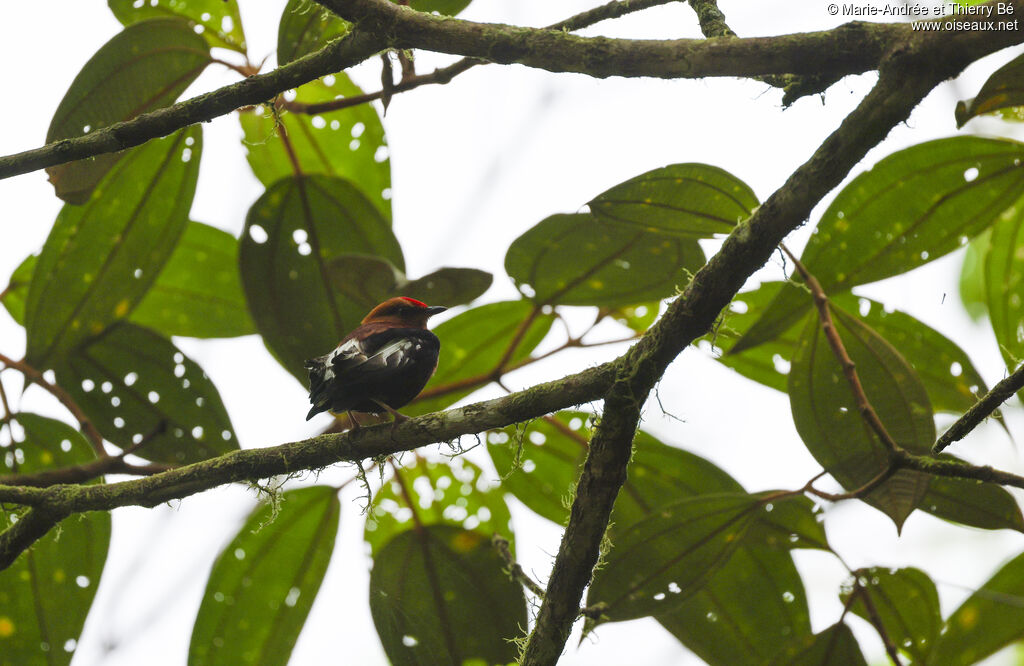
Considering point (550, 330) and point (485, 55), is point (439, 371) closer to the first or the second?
point (550, 330)

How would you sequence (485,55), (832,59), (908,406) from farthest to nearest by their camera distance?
(908,406)
(485,55)
(832,59)

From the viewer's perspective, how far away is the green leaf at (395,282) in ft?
7.44

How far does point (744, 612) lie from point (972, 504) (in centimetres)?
71

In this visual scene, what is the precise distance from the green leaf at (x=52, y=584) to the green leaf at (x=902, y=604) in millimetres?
2291

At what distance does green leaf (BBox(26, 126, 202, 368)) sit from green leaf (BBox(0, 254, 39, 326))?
43cm

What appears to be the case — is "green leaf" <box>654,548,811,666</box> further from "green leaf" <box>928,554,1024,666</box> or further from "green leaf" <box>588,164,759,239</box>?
"green leaf" <box>588,164,759,239</box>

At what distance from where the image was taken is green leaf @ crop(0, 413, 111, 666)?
2488mm

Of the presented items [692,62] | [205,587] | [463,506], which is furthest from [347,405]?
[692,62]

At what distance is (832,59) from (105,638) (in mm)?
2841

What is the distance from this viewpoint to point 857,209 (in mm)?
2180

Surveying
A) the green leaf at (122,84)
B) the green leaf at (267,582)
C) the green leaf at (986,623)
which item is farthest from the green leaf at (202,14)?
the green leaf at (986,623)

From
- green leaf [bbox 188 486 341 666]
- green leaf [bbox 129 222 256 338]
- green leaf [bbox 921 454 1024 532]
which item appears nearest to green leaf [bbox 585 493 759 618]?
green leaf [bbox 921 454 1024 532]

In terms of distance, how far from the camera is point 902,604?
2.32 m

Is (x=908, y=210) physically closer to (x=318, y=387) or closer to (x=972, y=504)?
(x=972, y=504)
